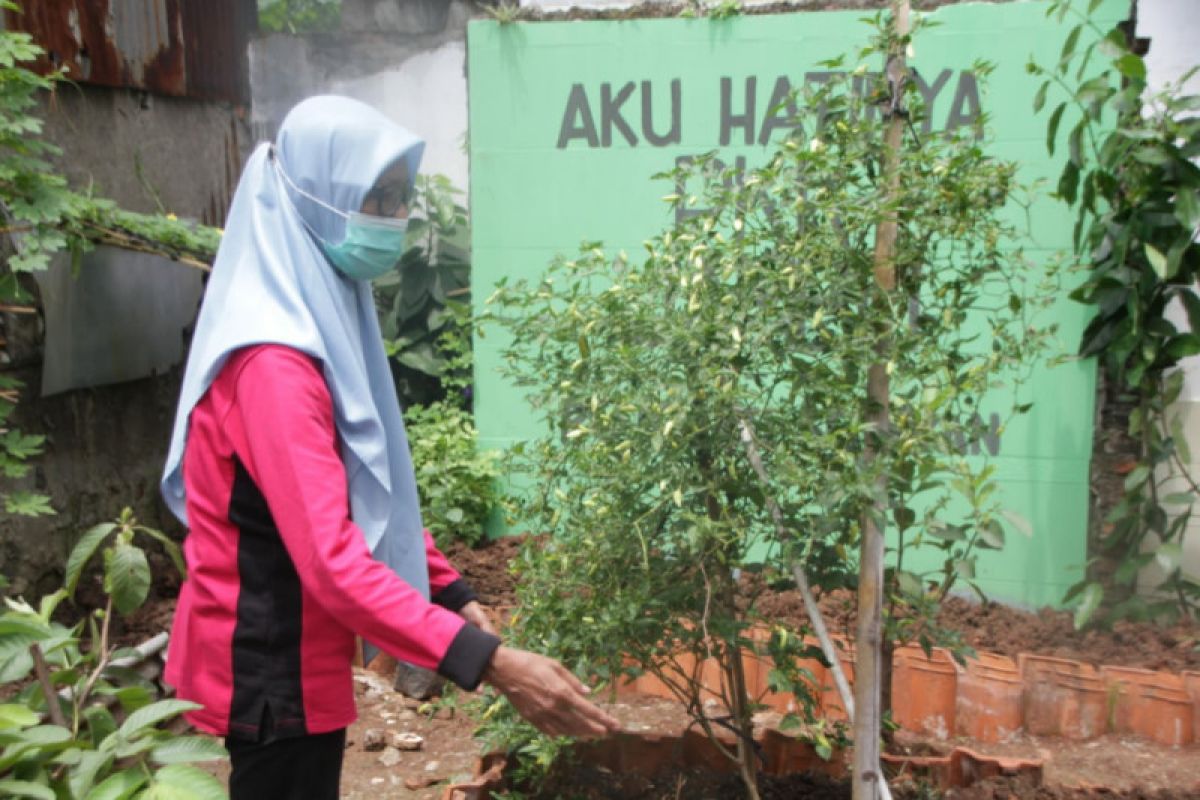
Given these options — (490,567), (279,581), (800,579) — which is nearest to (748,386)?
(800,579)

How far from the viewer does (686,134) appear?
464 centimetres

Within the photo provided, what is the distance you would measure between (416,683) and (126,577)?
2062 millimetres

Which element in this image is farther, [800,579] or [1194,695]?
[1194,695]

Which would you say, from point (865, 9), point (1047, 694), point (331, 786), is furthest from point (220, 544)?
point (865, 9)

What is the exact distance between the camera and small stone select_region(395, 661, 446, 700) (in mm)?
4168

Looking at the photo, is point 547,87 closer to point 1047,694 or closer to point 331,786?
point 1047,694

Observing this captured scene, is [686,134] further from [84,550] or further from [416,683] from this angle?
[84,550]

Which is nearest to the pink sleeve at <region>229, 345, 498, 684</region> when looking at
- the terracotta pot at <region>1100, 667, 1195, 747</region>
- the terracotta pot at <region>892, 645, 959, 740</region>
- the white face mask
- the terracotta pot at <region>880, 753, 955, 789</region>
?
the white face mask

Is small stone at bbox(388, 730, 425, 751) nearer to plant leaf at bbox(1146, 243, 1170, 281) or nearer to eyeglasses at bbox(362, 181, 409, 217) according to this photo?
eyeglasses at bbox(362, 181, 409, 217)

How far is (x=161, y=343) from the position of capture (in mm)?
4754

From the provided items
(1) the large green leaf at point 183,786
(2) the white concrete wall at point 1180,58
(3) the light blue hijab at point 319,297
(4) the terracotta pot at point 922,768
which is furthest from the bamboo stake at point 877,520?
(2) the white concrete wall at point 1180,58

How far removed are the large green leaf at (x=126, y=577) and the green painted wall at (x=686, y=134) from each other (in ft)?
7.20

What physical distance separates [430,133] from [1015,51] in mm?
3958

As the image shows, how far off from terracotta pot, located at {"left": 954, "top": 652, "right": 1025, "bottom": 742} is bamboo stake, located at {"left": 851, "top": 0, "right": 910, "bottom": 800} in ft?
5.63
